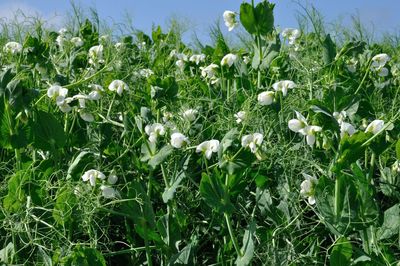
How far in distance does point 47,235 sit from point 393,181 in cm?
87

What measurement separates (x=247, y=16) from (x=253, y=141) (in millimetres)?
567

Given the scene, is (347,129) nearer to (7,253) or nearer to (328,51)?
(328,51)

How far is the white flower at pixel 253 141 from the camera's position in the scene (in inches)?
60.2

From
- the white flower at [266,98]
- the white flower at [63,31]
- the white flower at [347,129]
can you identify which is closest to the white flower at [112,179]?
the white flower at [266,98]

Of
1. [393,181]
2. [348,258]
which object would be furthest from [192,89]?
[348,258]

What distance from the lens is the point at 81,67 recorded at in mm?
2516

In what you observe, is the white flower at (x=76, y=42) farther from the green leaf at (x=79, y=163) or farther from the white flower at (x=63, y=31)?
the green leaf at (x=79, y=163)

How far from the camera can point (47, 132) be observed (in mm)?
1700

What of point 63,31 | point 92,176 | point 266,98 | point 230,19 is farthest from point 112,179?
point 63,31

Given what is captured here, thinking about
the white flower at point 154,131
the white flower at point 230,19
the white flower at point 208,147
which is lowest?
the white flower at point 208,147

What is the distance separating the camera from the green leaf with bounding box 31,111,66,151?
5.53ft

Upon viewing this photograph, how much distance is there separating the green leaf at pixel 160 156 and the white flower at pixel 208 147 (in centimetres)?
7

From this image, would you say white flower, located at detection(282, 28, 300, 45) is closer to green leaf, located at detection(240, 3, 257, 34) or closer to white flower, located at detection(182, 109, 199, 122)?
green leaf, located at detection(240, 3, 257, 34)

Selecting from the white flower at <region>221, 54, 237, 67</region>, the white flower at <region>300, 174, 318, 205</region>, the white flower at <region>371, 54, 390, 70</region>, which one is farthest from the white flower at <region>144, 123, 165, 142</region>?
the white flower at <region>371, 54, 390, 70</region>
